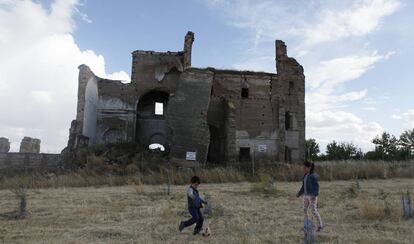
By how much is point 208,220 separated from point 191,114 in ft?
57.1

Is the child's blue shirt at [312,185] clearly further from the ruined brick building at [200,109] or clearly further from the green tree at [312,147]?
the green tree at [312,147]

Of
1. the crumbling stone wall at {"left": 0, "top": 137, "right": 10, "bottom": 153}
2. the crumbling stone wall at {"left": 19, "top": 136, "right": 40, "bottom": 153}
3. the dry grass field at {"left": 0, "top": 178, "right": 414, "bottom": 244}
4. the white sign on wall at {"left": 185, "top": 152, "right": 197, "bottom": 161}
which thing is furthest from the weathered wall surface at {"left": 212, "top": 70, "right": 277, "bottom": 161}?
the crumbling stone wall at {"left": 0, "top": 137, "right": 10, "bottom": 153}

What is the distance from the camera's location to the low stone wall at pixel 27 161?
2816cm

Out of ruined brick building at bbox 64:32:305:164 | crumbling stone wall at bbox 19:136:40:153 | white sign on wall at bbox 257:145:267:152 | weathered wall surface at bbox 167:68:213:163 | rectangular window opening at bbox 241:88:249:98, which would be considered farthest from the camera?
crumbling stone wall at bbox 19:136:40:153

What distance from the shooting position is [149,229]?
335 inches

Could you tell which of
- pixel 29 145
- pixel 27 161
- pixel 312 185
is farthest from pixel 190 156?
pixel 312 185

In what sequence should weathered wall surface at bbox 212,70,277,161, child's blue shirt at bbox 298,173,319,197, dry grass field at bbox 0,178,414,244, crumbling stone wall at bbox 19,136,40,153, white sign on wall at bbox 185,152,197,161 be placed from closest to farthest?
dry grass field at bbox 0,178,414,244 → child's blue shirt at bbox 298,173,319,197 → white sign on wall at bbox 185,152,197,161 → weathered wall surface at bbox 212,70,277,161 → crumbling stone wall at bbox 19,136,40,153

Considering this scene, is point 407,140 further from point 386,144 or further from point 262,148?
point 262,148

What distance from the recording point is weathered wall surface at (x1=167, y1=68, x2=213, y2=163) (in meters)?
26.1

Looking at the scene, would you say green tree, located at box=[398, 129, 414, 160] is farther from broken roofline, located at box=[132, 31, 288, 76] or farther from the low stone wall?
the low stone wall

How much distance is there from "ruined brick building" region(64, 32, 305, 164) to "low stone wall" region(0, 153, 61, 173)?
6.93 feet


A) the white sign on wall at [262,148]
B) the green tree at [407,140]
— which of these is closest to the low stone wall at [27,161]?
the white sign on wall at [262,148]

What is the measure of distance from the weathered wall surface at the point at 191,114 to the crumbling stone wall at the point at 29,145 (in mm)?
14796

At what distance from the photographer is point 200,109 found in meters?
26.9
